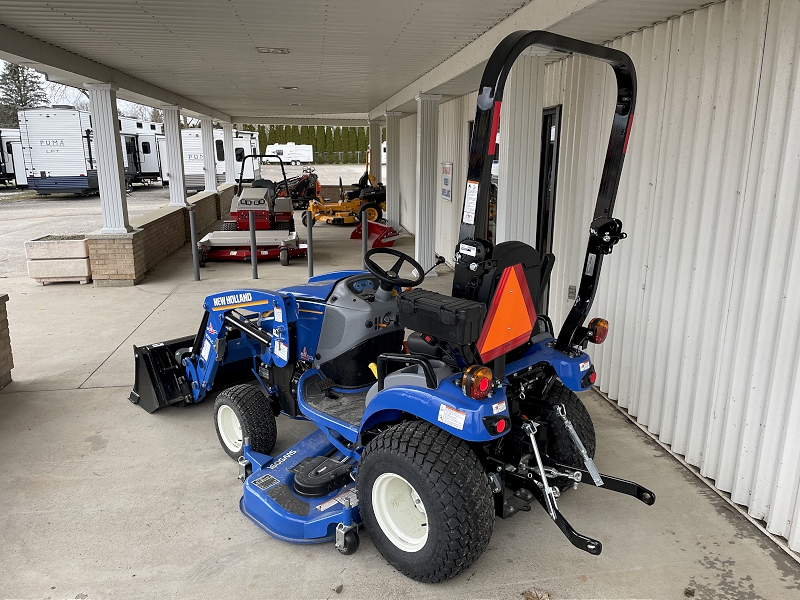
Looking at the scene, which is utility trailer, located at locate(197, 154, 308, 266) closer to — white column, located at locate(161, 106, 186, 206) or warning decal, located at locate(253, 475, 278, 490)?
white column, located at locate(161, 106, 186, 206)

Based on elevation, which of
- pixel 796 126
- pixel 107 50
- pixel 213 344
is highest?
pixel 107 50

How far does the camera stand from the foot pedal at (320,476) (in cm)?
332

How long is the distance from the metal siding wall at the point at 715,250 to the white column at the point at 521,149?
1.55 ft

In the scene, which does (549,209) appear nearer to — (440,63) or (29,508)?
(440,63)

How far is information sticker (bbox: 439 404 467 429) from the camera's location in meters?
2.67

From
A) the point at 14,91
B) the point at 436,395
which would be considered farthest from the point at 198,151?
the point at 14,91

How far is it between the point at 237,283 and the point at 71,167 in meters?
18.0

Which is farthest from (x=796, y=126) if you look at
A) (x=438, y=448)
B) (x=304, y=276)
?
(x=304, y=276)

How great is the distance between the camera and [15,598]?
2.90 metres

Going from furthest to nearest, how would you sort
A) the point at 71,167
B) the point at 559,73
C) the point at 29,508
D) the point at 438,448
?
the point at 71,167 < the point at 559,73 < the point at 29,508 < the point at 438,448

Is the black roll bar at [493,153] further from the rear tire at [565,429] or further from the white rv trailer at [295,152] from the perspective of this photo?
the white rv trailer at [295,152]

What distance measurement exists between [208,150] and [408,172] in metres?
6.10

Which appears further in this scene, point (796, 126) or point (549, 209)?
point (549, 209)

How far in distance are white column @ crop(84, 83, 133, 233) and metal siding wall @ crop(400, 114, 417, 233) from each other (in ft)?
25.0
